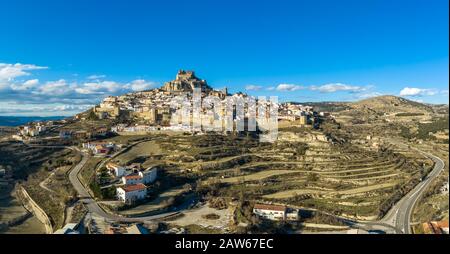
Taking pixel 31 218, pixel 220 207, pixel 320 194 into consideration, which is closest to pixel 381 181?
pixel 320 194

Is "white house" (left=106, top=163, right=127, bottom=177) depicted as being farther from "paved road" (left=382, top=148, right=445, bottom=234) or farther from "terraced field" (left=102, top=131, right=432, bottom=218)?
"paved road" (left=382, top=148, right=445, bottom=234)

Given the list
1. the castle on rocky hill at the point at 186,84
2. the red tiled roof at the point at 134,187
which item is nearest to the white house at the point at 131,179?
the red tiled roof at the point at 134,187

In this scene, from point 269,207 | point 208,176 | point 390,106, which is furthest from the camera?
point 390,106

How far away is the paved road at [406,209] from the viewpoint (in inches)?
470

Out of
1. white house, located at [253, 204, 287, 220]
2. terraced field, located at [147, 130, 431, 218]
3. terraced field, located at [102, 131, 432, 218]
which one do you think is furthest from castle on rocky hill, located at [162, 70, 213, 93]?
white house, located at [253, 204, 287, 220]

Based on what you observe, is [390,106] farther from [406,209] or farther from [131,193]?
[131,193]

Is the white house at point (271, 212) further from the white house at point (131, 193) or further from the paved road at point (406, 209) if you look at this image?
the white house at point (131, 193)

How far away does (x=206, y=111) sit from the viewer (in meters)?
26.3

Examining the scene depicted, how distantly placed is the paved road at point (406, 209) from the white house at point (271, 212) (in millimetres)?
3185

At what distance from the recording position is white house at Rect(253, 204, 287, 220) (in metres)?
12.1

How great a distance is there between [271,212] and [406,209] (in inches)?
187

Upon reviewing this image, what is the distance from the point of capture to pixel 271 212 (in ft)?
40.1

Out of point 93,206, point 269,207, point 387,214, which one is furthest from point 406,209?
point 93,206
